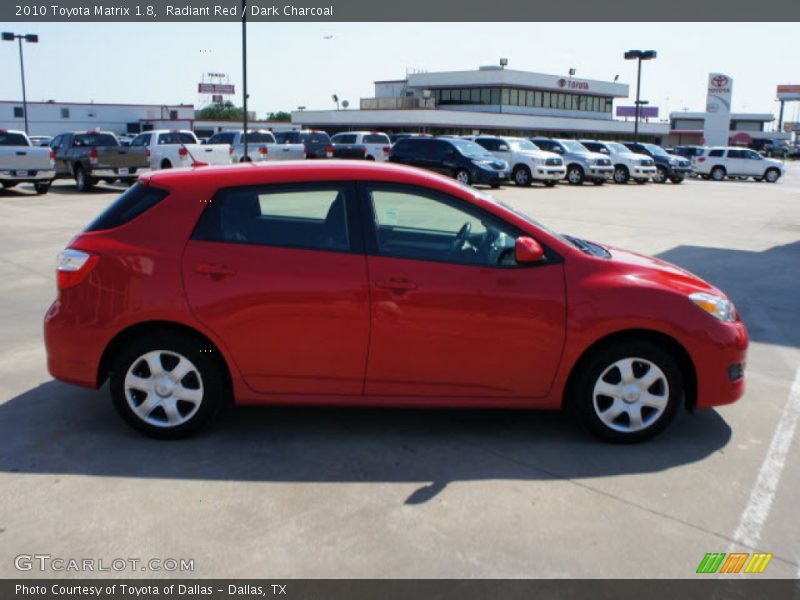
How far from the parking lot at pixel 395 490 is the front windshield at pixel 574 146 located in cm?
2872

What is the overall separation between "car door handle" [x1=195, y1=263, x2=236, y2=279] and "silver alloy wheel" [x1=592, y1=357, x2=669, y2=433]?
7.57 ft

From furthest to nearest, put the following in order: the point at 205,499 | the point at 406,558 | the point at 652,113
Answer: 1. the point at 652,113
2. the point at 205,499
3. the point at 406,558

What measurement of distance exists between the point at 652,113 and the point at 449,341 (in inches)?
5176

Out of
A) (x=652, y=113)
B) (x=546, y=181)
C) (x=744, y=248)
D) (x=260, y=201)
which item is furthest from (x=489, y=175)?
(x=652, y=113)

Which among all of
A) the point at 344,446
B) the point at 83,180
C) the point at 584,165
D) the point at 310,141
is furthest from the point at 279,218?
the point at 584,165

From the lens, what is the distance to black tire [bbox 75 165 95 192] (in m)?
23.5

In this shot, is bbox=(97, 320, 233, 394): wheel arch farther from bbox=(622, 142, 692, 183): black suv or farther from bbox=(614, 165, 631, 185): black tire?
bbox=(622, 142, 692, 183): black suv

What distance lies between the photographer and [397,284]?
448 cm

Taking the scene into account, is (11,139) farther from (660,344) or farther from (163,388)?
(660,344)

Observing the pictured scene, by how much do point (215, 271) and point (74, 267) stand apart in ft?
2.91

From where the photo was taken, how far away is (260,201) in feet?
15.4

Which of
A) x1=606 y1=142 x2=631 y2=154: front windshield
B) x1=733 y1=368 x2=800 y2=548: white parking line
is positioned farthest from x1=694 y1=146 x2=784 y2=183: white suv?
x1=733 y1=368 x2=800 y2=548: white parking line

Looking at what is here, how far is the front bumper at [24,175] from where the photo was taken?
21.2m

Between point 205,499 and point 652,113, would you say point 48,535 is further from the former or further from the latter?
point 652,113
